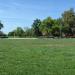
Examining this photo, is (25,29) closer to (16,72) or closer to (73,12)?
(73,12)

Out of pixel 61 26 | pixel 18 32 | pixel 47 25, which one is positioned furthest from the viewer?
pixel 18 32

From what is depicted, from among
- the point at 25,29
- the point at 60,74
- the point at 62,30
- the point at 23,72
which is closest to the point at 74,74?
the point at 60,74

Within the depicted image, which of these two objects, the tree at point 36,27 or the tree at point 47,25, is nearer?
the tree at point 47,25

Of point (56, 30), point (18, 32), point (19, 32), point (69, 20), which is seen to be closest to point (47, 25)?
point (56, 30)

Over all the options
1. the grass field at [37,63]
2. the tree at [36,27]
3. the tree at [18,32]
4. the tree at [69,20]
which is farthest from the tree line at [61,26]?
the grass field at [37,63]

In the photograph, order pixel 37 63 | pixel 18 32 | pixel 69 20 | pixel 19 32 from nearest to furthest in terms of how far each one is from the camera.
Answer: pixel 37 63 → pixel 69 20 → pixel 18 32 → pixel 19 32

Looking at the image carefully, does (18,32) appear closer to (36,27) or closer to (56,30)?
(36,27)

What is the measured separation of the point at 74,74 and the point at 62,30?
12476 centimetres

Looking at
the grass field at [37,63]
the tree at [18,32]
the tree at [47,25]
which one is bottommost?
the grass field at [37,63]

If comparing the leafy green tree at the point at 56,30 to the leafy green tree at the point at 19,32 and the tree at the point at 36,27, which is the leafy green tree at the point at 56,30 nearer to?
the tree at the point at 36,27

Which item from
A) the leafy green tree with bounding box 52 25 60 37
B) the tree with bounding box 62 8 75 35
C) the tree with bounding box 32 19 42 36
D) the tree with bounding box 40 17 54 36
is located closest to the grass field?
the leafy green tree with bounding box 52 25 60 37

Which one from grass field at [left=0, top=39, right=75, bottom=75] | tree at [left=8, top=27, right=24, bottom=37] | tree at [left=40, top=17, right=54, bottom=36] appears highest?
tree at [left=40, top=17, right=54, bottom=36]

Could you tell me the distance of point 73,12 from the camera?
141 metres

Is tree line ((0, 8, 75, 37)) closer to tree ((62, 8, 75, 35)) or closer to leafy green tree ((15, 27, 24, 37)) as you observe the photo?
tree ((62, 8, 75, 35))
